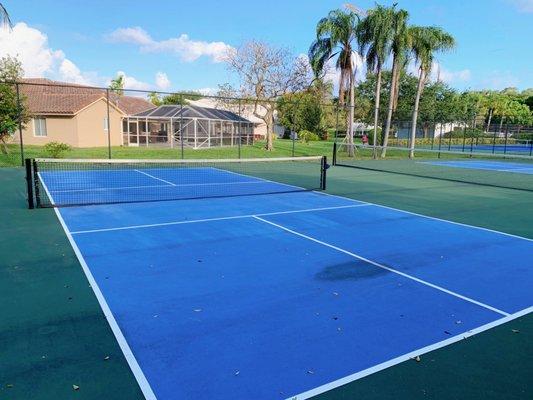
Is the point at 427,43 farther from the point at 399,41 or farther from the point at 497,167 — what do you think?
the point at 497,167

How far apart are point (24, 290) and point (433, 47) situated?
26.5 metres

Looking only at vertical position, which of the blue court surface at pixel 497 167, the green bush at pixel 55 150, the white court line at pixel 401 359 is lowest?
the white court line at pixel 401 359

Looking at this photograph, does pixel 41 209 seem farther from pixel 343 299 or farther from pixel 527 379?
pixel 527 379

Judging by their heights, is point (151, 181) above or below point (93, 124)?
below

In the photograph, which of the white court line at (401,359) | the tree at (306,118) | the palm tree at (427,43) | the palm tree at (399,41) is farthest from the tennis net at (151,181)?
the tree at (306,118)

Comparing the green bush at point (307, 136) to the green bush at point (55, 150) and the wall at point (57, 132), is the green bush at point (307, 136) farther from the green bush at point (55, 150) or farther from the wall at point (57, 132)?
the green bush at point (55, 150)

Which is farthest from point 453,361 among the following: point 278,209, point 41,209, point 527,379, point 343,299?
point 41,209

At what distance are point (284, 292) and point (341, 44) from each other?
23.2 m

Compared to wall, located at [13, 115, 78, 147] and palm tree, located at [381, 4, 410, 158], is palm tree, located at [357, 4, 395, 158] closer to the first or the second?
palm tree, located at [381, 4, 410, 158]

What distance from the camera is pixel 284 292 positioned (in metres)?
5.00

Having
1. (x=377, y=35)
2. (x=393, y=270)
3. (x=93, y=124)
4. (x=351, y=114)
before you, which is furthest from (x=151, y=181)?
(x=93, y=124)

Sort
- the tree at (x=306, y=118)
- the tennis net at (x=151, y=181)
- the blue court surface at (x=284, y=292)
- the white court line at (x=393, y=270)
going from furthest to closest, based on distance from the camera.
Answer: the tree at (x=306, y=118) < the tennis net at (x=151, y=181) < the white court line at (x=393, y=270) < the blue court surface at (x=284, y=292)

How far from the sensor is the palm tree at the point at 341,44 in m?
25.4

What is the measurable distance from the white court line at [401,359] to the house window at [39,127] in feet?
106
